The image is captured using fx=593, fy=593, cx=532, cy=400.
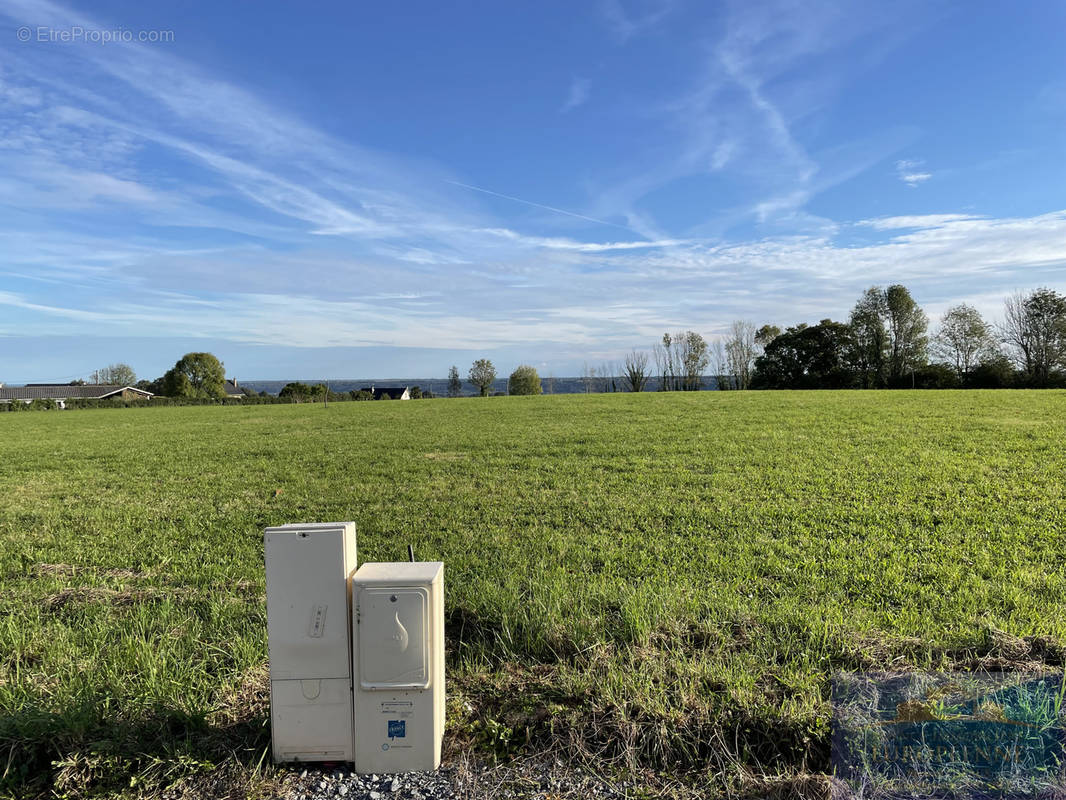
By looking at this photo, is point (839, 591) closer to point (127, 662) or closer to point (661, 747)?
point (661, 747)

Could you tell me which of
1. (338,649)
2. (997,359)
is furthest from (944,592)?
(997,359)

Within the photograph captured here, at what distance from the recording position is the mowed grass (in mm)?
2170

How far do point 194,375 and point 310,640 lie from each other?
68833 millimetres

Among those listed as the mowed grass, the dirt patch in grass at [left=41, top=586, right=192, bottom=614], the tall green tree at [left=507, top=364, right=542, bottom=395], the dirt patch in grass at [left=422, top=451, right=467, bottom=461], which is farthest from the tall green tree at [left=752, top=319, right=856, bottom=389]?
the dirt patch in grass at [left=41, top=586, right=192, bottom=614]

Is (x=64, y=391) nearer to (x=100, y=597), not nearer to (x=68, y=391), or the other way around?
(x=68, y=391)

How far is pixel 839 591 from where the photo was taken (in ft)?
12.2

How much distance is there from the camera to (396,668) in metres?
1.99

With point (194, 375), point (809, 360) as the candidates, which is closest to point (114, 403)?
point (194, 375)

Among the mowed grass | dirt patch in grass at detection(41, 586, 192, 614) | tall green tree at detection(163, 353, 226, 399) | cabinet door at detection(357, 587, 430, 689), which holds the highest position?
tall green tree at detection(163, 353, 226, 399)

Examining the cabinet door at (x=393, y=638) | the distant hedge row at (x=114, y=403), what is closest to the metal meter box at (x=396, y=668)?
the cabinet door at (x=393, y=638)

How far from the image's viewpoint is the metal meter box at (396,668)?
1.97 metres

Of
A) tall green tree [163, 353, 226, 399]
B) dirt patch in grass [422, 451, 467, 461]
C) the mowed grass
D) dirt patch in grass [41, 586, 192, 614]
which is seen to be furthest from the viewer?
tall green tree [163, 353, 226, 399]

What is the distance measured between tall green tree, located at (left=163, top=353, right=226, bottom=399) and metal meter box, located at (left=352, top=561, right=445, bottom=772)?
66084mm

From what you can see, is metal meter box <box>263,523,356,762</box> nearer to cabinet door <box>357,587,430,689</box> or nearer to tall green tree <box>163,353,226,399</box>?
cabinet door <box>357,587,430,689</box>
